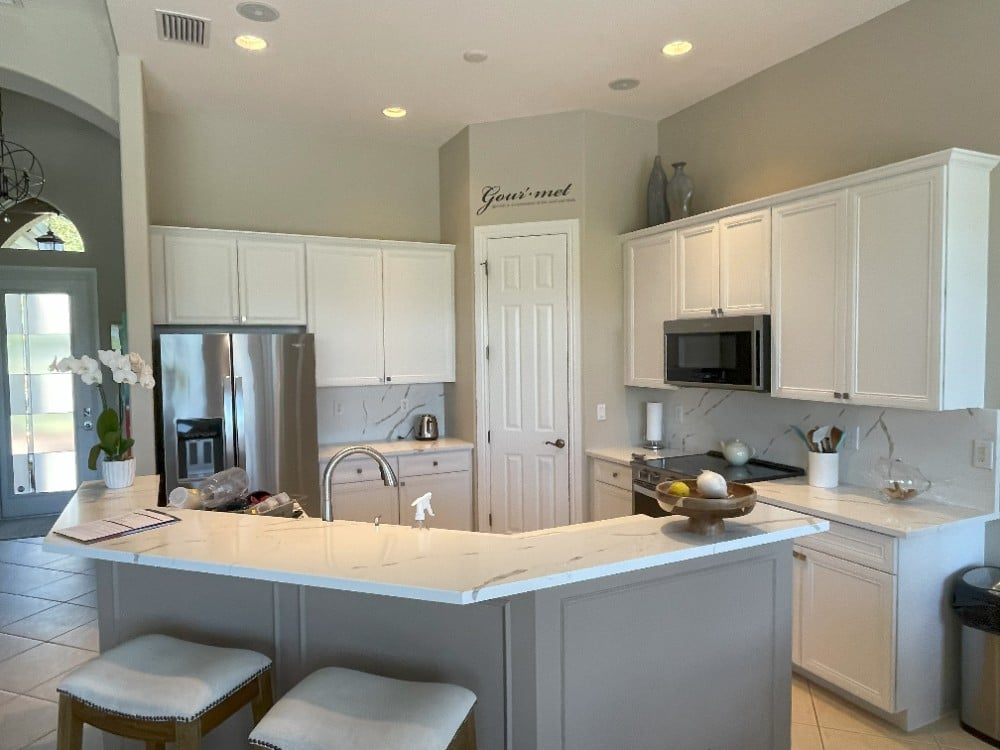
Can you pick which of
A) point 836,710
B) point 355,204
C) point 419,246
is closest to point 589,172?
point 419,246

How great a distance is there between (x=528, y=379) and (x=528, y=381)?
1 centimetres

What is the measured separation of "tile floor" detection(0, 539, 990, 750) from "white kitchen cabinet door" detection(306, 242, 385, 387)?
80.9 inches

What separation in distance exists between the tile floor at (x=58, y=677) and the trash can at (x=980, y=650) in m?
0.09

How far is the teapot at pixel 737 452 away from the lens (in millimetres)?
3967

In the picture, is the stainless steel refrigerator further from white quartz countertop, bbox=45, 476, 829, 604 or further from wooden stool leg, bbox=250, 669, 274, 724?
wooden stool leg, bbox=250, 669, 274, 724

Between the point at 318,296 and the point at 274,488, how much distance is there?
132 cm

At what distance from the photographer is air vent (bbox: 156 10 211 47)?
3.25m

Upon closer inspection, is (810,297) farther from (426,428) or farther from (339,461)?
(426,428)

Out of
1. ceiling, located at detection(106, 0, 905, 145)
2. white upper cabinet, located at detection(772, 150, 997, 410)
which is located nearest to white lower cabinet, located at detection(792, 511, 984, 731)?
white upper cabinet, located at detection(772, 150, 997, 410)

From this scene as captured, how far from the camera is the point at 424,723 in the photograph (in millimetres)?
1627

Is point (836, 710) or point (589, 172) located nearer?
point (836, 710)

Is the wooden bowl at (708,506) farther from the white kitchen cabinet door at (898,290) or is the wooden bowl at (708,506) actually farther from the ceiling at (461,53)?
the ceiling at (461,53)

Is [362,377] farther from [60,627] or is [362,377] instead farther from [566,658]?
[566,658]

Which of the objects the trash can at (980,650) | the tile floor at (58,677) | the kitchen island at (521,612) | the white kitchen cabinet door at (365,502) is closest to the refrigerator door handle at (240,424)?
the white kitchen cabinet door at (365,502)
